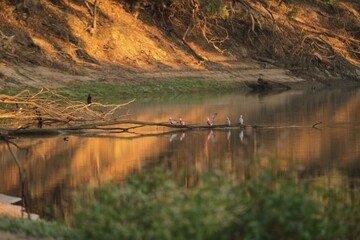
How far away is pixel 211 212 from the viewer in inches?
408

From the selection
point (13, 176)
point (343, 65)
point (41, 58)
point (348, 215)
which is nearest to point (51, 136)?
point (13, 176)

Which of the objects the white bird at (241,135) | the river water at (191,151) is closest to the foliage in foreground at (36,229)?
the river water at (191,151)

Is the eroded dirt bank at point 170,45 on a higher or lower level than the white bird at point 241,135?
Answer: higher

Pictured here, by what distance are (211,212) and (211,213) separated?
0.4 inches

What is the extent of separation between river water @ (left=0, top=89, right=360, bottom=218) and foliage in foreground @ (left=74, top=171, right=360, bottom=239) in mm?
722

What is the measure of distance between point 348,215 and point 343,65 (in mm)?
55192

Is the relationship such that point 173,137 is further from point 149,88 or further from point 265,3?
point 265,3

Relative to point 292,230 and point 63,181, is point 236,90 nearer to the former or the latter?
point 63,181

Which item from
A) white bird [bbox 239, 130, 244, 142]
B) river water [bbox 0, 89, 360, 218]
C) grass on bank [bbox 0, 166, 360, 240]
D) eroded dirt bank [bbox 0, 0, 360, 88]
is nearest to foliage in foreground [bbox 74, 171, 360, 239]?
grass on bank [bbox 0, 166, 360, 240]

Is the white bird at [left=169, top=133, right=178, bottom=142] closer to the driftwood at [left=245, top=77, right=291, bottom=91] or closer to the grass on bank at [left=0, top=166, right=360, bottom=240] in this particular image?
the grass on bank at [left=0, top=166, right=360, bottom=240]

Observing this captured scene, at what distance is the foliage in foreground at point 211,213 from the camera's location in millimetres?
10328

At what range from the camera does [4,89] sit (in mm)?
42531

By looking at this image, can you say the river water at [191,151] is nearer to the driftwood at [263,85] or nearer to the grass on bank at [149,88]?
the grass on bank at [149,88]

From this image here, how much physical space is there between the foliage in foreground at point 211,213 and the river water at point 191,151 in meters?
0.72
